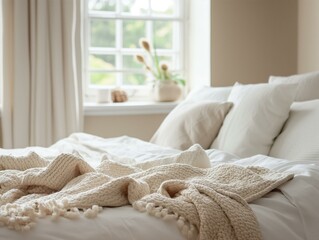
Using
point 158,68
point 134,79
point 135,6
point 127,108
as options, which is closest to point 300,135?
point 127,108

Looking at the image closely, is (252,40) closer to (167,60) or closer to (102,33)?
(167,60)

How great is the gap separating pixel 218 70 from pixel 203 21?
40 centimetres

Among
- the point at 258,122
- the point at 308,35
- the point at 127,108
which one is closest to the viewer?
the point at 258,122

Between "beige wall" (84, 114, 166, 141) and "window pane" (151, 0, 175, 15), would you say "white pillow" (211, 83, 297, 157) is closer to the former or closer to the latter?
"beige wall" (84, 114, 166, 141)

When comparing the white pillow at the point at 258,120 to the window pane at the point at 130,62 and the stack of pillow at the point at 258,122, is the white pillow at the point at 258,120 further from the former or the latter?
the window pane at the point at 130,62

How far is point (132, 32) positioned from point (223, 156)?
7.76 feet

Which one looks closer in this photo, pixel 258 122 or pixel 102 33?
pixel 258 122

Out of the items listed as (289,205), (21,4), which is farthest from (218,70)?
(289,205)

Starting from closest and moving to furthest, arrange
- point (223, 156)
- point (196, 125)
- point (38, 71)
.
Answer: point (223, 156) < point (196, 125) < point (38, 71)

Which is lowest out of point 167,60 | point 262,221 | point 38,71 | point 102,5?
point 262,221

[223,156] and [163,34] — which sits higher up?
[163,34]

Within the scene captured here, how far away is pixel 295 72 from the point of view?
4.23m

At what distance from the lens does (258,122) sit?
2.54 m

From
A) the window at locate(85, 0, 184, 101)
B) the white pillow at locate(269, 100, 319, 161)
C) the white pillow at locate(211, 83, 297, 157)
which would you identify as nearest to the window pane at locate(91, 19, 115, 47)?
the window at locate(85, 0, 184, 101)
